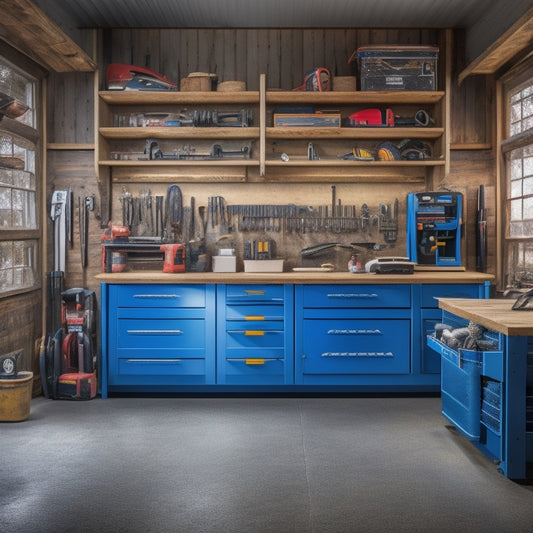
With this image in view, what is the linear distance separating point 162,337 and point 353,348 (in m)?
1.42

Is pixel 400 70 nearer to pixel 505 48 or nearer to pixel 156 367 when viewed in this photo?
pixel 505 48

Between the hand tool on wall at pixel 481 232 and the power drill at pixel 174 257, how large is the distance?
240 centimetres

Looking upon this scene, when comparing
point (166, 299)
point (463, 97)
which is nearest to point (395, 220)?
point (463, 97)

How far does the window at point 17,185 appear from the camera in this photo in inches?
164

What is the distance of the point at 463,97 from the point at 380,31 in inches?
34.9

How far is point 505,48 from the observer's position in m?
4.18

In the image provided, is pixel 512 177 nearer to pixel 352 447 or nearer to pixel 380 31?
pixel 380 31

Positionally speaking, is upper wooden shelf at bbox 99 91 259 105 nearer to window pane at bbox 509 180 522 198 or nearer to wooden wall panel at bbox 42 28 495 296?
wooden wall panel at bbox 42 28 495 296

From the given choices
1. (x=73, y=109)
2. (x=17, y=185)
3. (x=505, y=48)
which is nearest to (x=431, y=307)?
(x=505, y=48)

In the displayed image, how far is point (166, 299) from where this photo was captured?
14.8ft

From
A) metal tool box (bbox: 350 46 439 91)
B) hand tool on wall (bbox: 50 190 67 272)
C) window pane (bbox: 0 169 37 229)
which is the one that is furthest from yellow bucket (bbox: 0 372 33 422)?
metal tool box (bbox: 350 46 439 91)

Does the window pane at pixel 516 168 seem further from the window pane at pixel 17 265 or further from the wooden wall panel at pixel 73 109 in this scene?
the window pane at pixel 17 265

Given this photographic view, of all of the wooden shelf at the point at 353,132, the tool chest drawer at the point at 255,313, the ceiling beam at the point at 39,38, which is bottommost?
the tool chest drawer at the point at 255,313

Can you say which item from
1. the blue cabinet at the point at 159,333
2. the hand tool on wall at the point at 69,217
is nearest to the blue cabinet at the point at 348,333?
the blue cabinet at the point at 159,333
